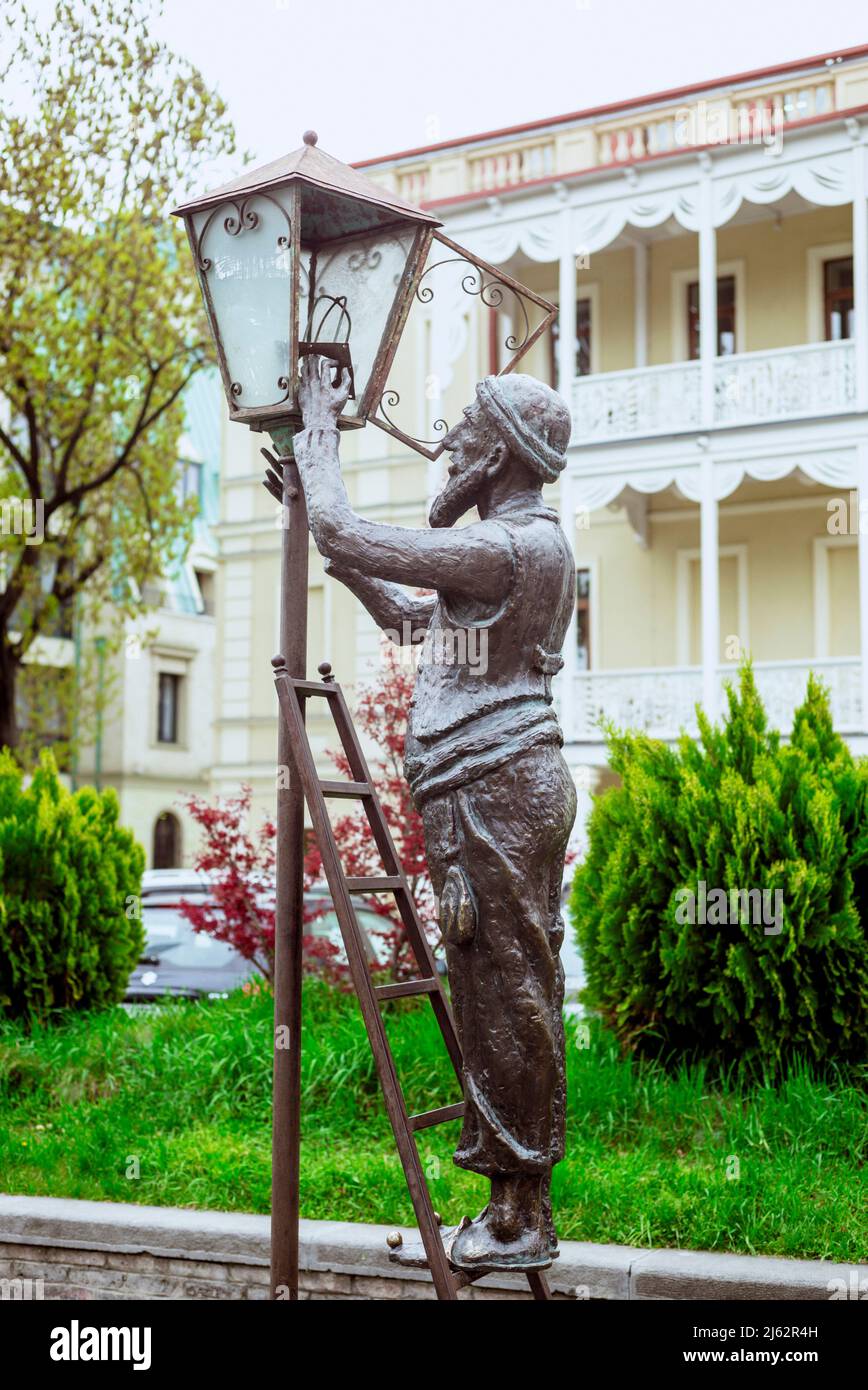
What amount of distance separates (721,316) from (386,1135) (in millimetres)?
16849

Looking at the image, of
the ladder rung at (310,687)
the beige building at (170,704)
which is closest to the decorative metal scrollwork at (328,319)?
the ladder rung at (310,687)

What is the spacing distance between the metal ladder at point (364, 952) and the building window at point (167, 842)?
3525cm

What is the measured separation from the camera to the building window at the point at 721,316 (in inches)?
822

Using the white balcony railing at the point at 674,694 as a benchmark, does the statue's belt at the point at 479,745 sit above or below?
below

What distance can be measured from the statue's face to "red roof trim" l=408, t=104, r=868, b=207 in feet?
49.4

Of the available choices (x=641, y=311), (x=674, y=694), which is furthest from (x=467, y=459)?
(x=641, y=311)

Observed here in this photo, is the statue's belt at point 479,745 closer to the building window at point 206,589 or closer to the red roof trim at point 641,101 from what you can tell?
the red roof trim at point 641,101

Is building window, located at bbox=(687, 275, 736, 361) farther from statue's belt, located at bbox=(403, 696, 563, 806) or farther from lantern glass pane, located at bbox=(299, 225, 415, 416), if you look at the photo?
statue's belt, located at bbox=(403, 696, 563, 806)

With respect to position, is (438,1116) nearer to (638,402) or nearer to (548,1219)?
(548,1219)

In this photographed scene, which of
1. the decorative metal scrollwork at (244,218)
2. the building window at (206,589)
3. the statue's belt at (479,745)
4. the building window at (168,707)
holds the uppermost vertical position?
the building window at (206,589)

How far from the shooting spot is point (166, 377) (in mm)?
14547
